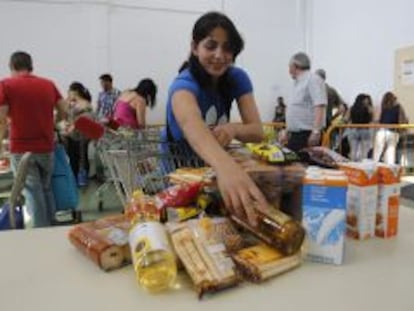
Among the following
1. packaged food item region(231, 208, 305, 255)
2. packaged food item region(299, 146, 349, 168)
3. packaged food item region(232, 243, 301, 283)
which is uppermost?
packaged food item region(299, 146, 349, 168)

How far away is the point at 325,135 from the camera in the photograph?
4.17 meters

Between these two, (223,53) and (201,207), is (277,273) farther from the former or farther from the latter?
(223,53)

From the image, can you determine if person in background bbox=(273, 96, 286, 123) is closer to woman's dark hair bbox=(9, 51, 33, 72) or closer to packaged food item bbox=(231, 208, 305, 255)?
woman's dark hair bbox=(9, 51, 33, 72)

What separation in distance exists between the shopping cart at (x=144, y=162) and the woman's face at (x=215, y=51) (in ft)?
0.65

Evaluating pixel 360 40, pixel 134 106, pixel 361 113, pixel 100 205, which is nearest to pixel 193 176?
pixel 100 205

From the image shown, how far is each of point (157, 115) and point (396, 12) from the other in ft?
12.4

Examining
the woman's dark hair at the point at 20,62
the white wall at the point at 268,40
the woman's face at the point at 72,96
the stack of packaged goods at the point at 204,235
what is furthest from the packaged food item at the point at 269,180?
the white wall at the point at 268,40

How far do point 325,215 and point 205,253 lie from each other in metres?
0.22

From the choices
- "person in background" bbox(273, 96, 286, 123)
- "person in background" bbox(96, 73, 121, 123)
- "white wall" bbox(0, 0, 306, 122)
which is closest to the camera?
"person in background" bbox(96, 73, 121, 123)

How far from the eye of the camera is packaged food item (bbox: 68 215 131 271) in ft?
2.39

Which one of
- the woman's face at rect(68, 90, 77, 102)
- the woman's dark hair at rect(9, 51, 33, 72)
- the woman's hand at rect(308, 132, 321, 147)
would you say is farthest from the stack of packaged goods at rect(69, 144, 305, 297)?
the woman's face at rect(68, 90, 77, 102)

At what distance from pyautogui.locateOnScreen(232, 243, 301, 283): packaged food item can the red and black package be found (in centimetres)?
15

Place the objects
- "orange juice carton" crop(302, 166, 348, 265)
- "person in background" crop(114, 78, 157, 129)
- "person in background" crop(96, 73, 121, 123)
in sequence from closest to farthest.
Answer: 1. "orange juice carton" crop(302, 166, 348, 265)
2. "person in background" crop(114, 78, 157, 129)
3. "person in background" crop(96, 73, 121, 123)

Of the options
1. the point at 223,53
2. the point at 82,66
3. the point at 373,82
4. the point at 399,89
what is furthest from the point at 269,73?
the point at 223,53
